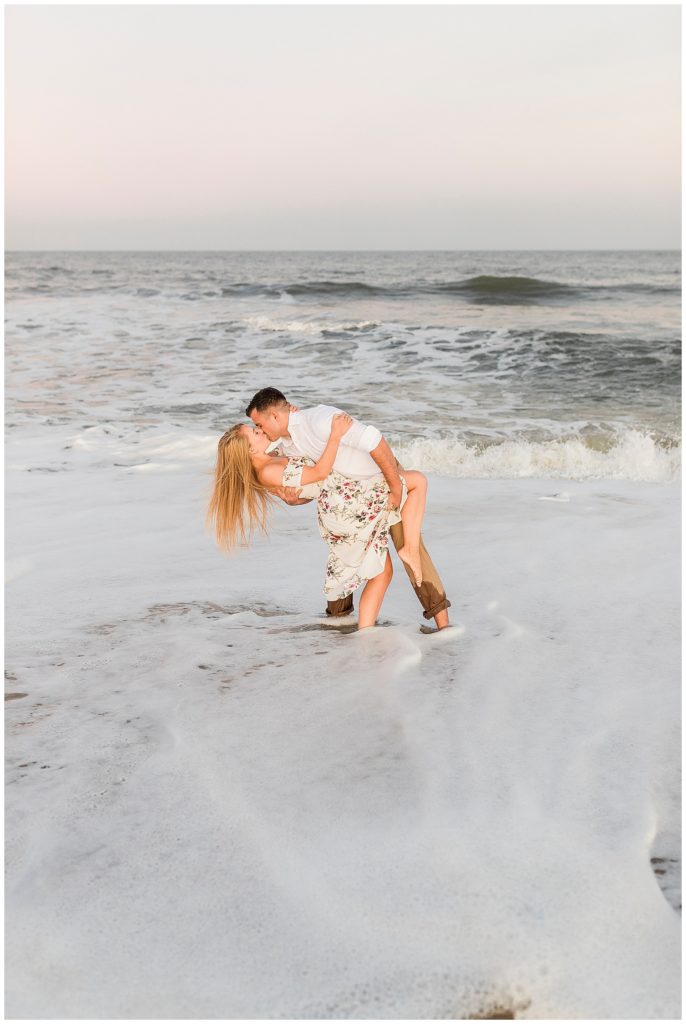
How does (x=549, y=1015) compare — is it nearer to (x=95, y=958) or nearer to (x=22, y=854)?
(x=95, y=958)

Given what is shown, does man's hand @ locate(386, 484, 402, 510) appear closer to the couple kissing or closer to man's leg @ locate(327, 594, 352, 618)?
the couple kissing

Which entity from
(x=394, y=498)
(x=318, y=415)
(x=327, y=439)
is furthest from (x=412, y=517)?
(x=318, y=415)

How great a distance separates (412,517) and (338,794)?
6.14 ft

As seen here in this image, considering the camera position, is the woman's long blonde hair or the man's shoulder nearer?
the man's shoulder

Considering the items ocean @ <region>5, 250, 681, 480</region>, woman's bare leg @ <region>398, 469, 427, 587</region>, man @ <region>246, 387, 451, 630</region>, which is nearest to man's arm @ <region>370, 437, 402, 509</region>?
man @ <region>246, 387, 451, 630</region>

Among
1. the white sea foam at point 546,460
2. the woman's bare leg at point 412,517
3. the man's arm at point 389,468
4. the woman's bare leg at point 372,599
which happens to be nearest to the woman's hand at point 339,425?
the man's arm at point 389,468

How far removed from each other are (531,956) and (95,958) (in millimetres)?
1216

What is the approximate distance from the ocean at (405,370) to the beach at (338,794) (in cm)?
457

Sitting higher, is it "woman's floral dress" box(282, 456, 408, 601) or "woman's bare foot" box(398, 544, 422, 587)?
"woman's floral dress" box(282, 456, 408, 601)

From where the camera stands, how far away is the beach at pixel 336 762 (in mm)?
2344

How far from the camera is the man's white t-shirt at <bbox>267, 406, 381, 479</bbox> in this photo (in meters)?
4.20

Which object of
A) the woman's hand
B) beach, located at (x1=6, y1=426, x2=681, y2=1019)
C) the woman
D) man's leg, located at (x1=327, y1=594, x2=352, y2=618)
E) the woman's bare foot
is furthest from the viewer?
man's leg, located at (x1=327, y1=594, x2=352, y2=618)

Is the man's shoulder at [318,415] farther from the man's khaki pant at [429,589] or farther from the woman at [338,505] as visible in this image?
the man's khaki pant at [429,589]

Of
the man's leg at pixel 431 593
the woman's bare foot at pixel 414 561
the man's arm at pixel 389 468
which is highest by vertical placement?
the man's arm at pixel 389 468
